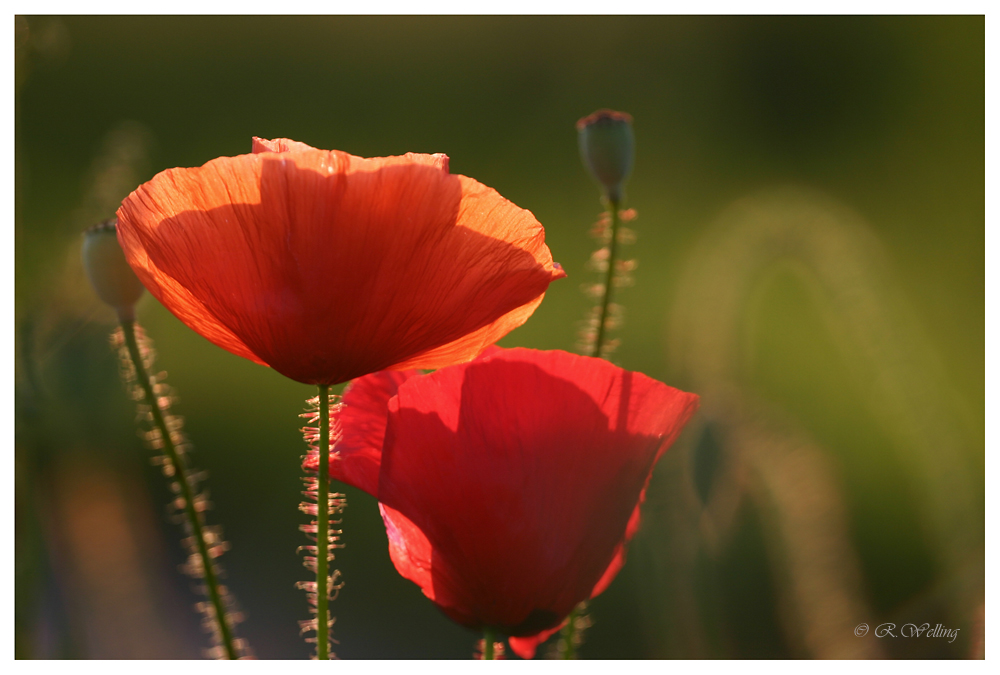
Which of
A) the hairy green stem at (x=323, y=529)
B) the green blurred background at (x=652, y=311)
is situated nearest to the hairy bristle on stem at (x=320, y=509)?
the hairy green stem at (x=323, y=529)

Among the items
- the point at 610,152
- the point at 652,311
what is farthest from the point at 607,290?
the point at 652,311

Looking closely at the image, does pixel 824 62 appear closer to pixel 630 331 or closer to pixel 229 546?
pixel 630 331

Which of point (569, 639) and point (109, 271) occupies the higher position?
point (109, 271)

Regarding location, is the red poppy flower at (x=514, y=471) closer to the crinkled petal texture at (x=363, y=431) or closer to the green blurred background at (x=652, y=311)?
the crinkled petal texture at (x=363, y=431)

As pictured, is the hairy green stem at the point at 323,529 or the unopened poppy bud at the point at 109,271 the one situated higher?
the unopened poppy bud at the point at 109,271

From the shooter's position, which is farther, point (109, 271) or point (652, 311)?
point (652, 311)

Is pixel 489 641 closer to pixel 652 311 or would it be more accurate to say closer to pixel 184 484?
pixel 184 484
